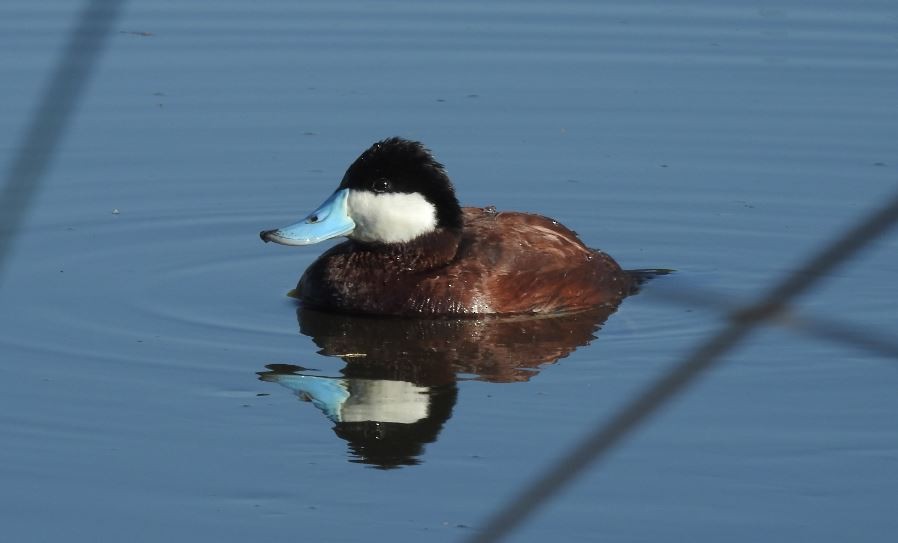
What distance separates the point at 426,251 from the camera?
7.69 m

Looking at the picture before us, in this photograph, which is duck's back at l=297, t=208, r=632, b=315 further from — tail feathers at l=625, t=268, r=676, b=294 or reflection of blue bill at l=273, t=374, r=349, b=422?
reflection of blue bill at l=273, t=374, r=349, b=422

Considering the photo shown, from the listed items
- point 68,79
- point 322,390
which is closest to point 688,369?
point 68,79

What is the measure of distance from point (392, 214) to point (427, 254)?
0.28 metres

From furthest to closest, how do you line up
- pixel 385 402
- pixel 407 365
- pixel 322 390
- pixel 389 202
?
1. pixel 389 202
2. pixel 407 365
3. pixel 322 390
4. pixel 385 402

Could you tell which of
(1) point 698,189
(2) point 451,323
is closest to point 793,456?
(2) point 451,323

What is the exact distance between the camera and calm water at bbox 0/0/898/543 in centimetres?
505

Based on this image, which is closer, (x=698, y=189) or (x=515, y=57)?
(x=698, y=189)

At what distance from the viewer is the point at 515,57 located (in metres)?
12.2

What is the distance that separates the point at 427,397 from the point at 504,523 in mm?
5177

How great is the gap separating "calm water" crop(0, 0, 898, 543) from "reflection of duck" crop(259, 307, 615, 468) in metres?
0.02

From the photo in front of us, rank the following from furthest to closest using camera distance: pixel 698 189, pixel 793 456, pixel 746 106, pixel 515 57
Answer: pixel 515 57
pixel 746 106
pixel 698 189
pixel 793 456

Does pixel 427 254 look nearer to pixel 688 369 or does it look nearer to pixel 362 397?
pixel 362 397

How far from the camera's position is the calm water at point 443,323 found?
505 centimetres

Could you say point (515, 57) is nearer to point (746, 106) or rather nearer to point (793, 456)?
point (746, 106)
